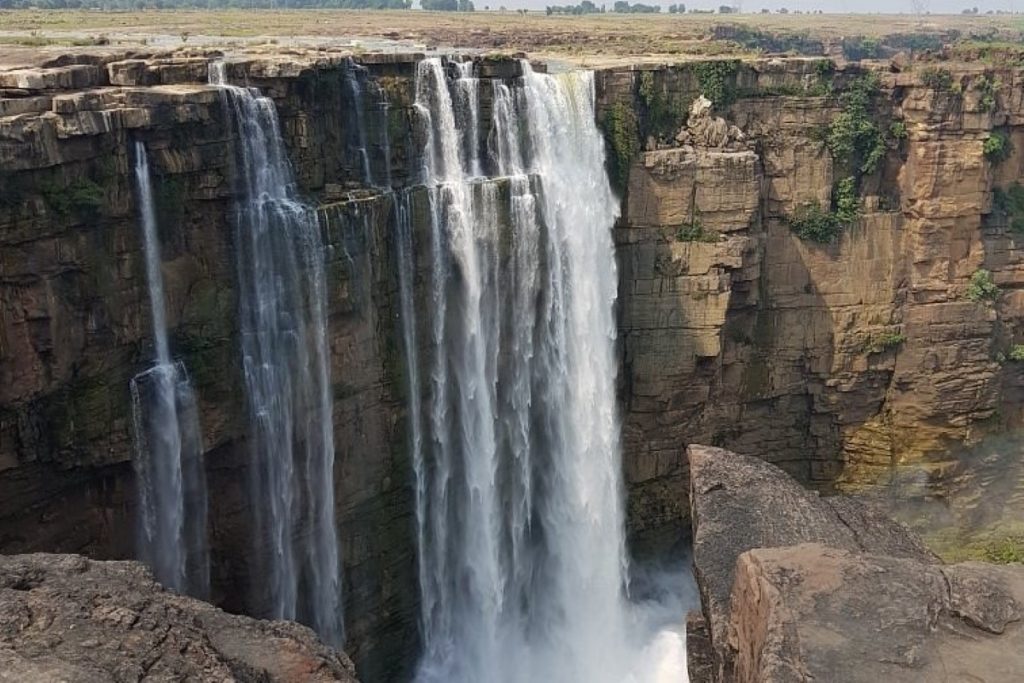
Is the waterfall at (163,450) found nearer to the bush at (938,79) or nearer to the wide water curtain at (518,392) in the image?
the wide water curtain at (518,392)

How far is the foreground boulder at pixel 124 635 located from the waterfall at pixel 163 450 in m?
9.05

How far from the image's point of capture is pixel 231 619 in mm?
16188

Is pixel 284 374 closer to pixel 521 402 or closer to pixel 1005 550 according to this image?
pixel 521 402

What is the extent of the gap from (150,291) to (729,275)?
61.4ft

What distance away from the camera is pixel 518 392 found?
33.0 metres

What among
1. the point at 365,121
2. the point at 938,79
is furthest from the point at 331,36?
the point at 938,79

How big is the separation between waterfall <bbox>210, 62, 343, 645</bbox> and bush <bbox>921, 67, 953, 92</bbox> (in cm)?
2235

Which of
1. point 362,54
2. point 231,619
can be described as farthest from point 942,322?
point 231,619

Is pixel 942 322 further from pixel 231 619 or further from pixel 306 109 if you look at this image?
pixel 231 619

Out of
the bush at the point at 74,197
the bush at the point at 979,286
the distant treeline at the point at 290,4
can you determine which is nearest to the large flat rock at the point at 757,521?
the bush at the point at 979,286

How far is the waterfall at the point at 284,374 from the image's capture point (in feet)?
85.6

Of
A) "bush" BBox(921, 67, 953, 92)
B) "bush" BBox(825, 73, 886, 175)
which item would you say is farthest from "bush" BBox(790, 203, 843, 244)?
"bush" BBox(921, 67, 953, 92)

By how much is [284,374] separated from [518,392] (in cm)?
822

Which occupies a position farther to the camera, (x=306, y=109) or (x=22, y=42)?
(x=22, y=42)
